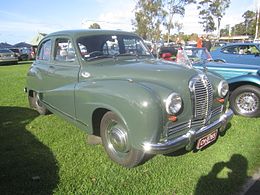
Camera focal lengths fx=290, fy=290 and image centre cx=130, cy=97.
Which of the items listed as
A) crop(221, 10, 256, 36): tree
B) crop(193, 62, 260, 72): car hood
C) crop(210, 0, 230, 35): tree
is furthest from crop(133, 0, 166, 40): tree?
crop(221, 10, 256, 36): tree

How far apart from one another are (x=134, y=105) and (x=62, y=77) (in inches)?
81.7

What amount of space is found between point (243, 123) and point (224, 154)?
1.86 m

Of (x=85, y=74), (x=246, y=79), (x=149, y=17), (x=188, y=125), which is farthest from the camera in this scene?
(x=149, y=17)

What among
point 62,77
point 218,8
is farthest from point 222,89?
point 218,8

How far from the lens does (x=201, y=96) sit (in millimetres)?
3967

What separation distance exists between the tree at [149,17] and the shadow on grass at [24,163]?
25.6 metres

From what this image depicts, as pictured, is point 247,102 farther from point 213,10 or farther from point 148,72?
point 213,10

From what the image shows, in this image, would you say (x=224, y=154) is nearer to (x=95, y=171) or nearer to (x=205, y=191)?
(x=205, y=191)

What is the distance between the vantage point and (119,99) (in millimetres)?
3703

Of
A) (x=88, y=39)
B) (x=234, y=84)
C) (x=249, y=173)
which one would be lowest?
(x=249, y=173)

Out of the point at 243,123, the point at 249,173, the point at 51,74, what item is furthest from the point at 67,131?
the point at 243,123

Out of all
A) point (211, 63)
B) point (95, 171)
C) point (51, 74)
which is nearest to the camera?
point (95, 171)

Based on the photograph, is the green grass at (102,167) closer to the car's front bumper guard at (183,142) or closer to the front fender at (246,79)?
the car's front bumper guard at (183,142)

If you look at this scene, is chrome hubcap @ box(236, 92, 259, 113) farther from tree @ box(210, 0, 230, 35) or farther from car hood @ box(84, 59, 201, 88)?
tree @ box(210, 0, 230, 35)
